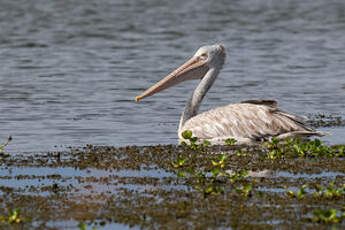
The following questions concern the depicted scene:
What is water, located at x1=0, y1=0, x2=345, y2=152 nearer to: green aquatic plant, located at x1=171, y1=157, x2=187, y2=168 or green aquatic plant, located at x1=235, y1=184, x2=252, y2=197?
green aquatic plant, located at x1=171, y1=157, x2=187, y2=168

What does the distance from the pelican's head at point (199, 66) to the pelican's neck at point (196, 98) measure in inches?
3.5

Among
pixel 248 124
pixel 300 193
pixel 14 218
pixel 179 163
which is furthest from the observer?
pixel 248 124

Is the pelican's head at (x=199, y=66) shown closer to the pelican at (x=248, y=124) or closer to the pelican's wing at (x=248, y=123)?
the pelican at (x=248, y=124)

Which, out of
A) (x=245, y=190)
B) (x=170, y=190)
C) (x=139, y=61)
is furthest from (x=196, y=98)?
(x=139, y=61)

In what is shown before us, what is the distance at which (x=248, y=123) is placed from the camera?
11266 mm

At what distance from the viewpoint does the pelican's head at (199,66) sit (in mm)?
12633

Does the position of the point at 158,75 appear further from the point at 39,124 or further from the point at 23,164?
the point at 23,164

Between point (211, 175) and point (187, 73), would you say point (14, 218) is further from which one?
point (187, 73)

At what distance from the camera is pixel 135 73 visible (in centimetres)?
1981

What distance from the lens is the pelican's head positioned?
1263cm

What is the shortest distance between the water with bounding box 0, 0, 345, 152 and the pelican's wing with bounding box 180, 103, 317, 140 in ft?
2.03

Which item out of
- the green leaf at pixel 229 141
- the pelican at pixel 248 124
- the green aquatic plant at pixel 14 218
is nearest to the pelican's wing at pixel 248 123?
the pelican at pixel 248 124

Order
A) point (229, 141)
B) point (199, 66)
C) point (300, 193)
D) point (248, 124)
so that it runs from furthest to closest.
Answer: point (199, 66)
point (248, 124)
point (229, 141)
point (300, 193)

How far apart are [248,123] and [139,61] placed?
11.0m
